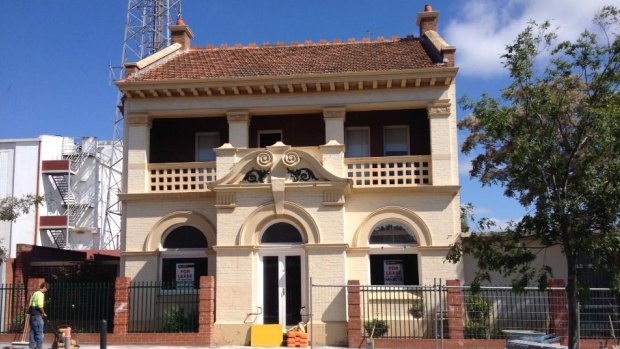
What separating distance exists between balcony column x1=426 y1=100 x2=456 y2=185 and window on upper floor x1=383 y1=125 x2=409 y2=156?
5.52ft

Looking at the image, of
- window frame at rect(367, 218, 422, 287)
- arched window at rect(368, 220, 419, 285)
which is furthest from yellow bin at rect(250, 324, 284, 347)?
arched window at rect(368, 220, 419, 285)

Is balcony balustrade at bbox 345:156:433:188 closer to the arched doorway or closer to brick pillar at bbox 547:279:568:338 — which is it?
the arched doorway

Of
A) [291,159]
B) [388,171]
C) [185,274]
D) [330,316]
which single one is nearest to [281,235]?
[291,159]

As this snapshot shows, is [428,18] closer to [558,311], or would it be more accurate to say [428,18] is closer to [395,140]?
[395,140]

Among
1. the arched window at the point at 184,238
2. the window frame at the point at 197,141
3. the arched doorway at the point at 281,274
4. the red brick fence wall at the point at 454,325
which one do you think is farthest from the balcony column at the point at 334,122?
the red brick fence wall at the point at 454,325

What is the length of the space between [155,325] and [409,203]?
8159 mm

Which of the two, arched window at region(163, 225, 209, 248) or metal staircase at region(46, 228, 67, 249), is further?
metal staircase at region(46, 228, 67, 249)

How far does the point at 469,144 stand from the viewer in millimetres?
27375

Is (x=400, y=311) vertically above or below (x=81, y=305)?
below

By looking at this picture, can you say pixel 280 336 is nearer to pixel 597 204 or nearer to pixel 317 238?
pixel 317 238

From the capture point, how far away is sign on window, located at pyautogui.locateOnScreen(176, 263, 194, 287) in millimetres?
21422

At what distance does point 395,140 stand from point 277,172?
4.95m

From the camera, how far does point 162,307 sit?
2059 centimetres

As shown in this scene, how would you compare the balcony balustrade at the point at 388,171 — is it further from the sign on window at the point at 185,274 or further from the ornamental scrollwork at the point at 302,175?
the sign on window at the point at 185,274
